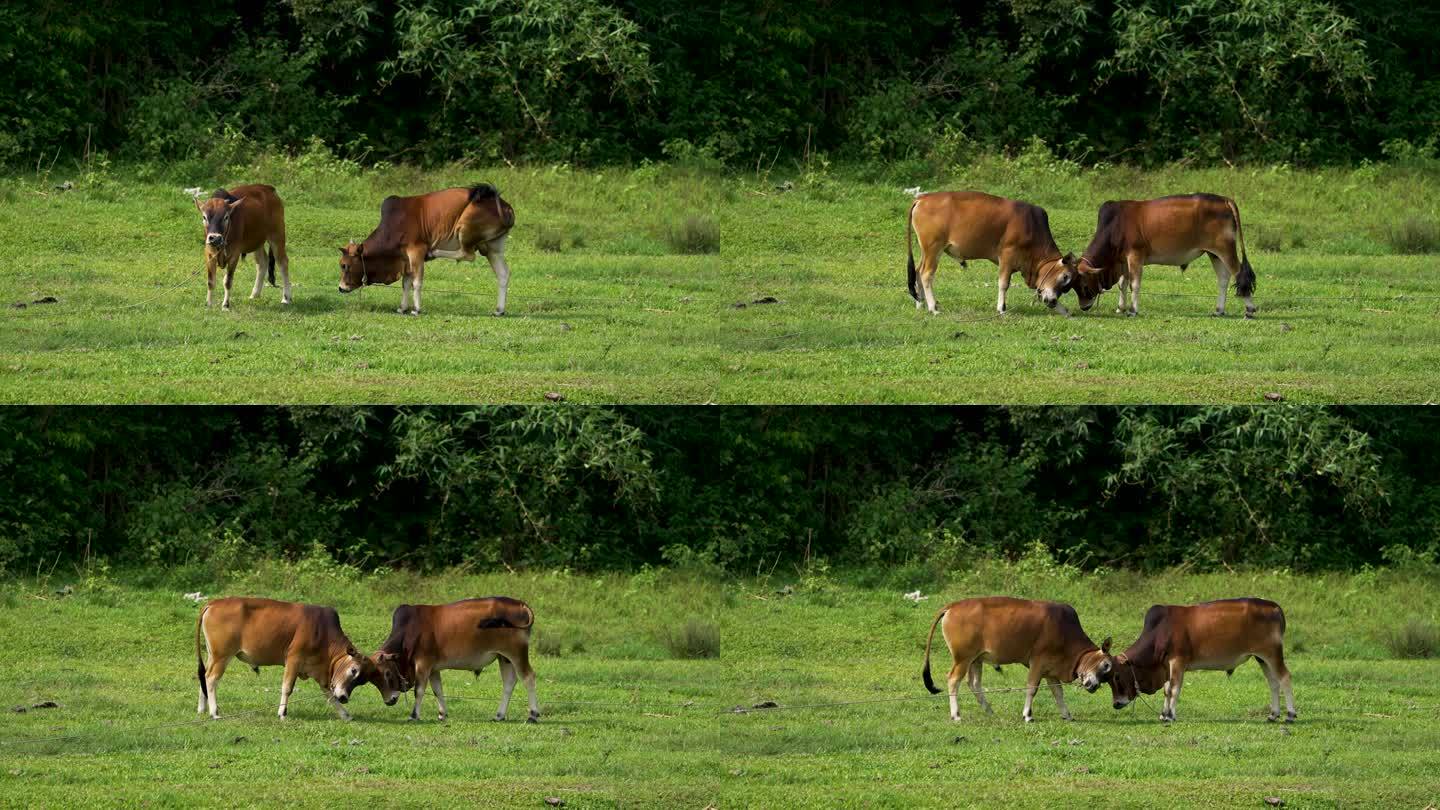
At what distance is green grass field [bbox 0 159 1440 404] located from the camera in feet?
67.4

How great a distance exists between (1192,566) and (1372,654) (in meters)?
4.10

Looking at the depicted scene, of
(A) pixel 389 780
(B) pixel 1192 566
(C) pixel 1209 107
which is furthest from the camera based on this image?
(C) pixel 1209 107

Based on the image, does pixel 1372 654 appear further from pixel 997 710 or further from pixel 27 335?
pixel 27 335

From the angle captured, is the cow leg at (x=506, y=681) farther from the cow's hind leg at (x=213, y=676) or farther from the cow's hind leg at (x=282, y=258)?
the cow's hind leg at (x=282, y=258)

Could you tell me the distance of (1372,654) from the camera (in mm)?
23859

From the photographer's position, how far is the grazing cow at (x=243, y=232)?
21828mm

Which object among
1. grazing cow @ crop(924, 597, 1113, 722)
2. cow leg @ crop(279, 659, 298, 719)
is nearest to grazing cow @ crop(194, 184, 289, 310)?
cow leg @ crop(279, 659, 298, 719)

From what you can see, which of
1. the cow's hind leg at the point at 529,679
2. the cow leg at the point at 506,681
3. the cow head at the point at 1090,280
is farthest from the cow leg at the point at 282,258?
the cow head at the point at 1090,280

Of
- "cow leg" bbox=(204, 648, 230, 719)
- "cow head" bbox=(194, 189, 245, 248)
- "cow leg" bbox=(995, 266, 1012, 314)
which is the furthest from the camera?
"cow leg" bbox=(995, 266, 1012, 314)

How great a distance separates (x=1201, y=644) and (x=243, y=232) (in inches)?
410

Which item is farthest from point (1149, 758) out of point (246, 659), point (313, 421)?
point (313, 421)

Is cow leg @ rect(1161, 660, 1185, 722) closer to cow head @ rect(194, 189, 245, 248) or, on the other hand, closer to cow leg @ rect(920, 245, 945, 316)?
cow leg @ rect(920, 245, 945, 316)

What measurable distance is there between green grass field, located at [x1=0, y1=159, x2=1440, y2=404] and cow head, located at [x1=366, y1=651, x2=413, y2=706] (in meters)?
2.50

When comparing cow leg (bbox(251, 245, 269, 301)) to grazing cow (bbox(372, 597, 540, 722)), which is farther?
cow leg (bbox(251, 245, 269, 301))
